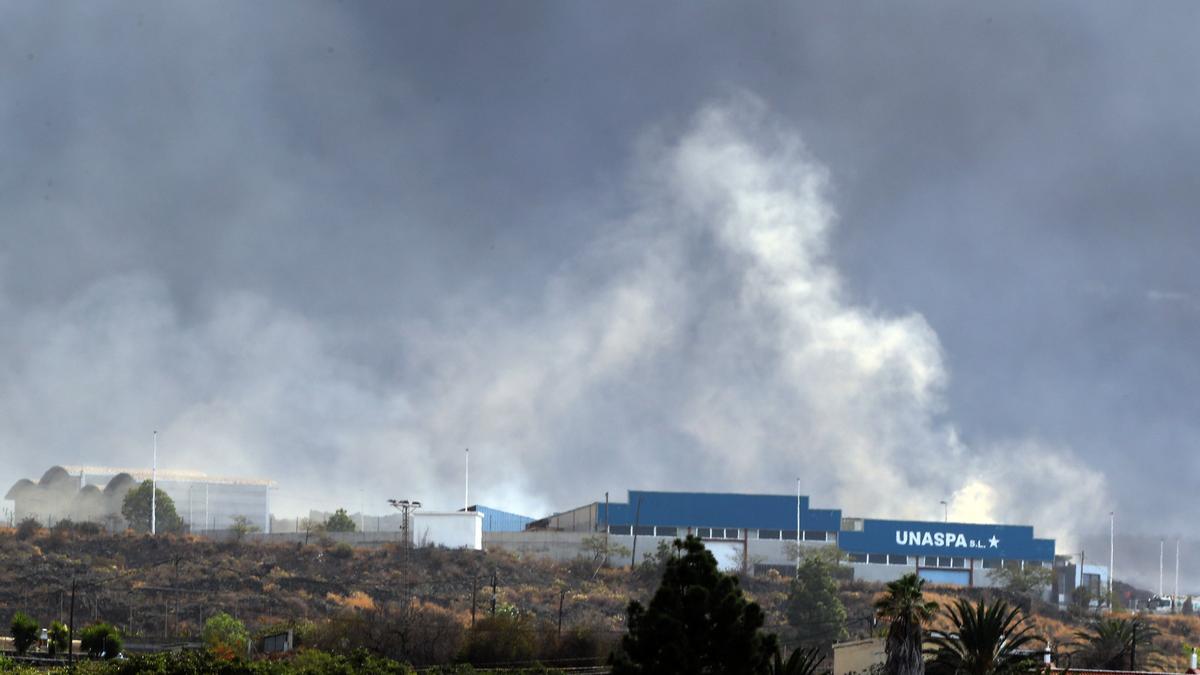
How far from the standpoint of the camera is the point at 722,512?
17412 cm

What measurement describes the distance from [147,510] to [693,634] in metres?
167

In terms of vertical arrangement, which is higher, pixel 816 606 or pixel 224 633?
pixel 816 606

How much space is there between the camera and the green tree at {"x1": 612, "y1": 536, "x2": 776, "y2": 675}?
3538cm

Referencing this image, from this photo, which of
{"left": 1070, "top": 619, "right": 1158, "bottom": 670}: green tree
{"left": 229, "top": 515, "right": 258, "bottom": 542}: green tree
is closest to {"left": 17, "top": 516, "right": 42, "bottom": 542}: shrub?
{"left": 229, "top": 515, "right": 258, "bottom": 542}: green tree

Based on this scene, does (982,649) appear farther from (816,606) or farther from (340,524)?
(340,524)

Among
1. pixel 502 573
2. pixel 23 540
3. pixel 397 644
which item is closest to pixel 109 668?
pixel 397 644

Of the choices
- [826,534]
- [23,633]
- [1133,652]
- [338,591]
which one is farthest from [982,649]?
[826,534]

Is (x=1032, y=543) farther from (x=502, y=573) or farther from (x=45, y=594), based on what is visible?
(x=45, y=594)

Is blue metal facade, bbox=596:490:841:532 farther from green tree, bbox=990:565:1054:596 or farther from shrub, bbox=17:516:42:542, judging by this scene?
shrub, bbox=17:516:42:542

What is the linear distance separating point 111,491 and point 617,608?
94.5m

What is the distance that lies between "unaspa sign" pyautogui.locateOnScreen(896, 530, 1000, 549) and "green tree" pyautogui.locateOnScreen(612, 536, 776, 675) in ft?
472

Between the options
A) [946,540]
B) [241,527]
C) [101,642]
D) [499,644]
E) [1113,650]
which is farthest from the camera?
[241,527]

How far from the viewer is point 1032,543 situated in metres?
177

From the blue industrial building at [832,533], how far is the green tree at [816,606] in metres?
33.9
